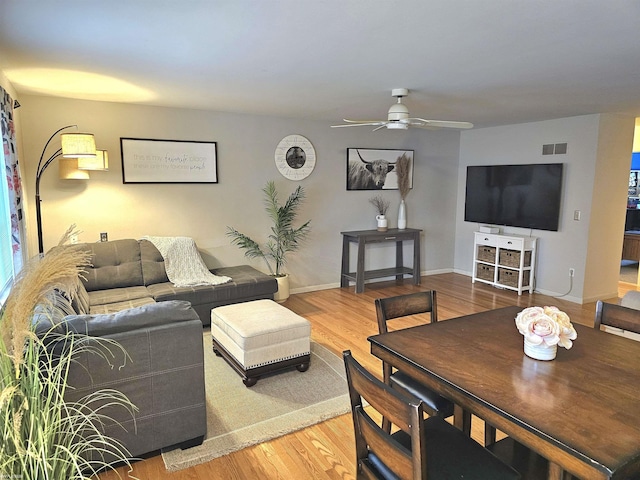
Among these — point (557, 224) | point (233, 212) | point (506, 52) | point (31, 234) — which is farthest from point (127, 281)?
point (557, 224)

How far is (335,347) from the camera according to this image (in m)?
3.81

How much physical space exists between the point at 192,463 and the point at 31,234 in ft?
10.4

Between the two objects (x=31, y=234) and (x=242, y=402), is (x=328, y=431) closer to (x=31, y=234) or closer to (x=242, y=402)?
(x=242, y=402)

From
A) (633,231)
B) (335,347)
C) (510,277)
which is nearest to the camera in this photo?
(335,347)

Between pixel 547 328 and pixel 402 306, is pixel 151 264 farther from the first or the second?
pixel 547 328

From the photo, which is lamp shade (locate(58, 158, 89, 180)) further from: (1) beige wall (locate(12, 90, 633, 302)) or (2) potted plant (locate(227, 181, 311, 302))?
(2) potted plant (locate(227, 181, 311, 302))

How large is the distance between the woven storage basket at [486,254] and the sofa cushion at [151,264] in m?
4.32

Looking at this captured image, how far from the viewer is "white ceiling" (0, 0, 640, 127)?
1.98 metres

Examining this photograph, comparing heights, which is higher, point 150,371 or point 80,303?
point 80,303

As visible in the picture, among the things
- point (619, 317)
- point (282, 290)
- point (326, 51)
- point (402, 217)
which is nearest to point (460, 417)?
point (619, 317)

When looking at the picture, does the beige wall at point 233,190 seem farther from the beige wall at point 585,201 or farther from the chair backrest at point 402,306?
the chair backrest at point 402,306

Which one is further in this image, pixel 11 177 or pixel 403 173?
pixel 403 173

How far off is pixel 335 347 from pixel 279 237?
1942 millimetres

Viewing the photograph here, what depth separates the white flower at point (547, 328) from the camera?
1638 millimetres
